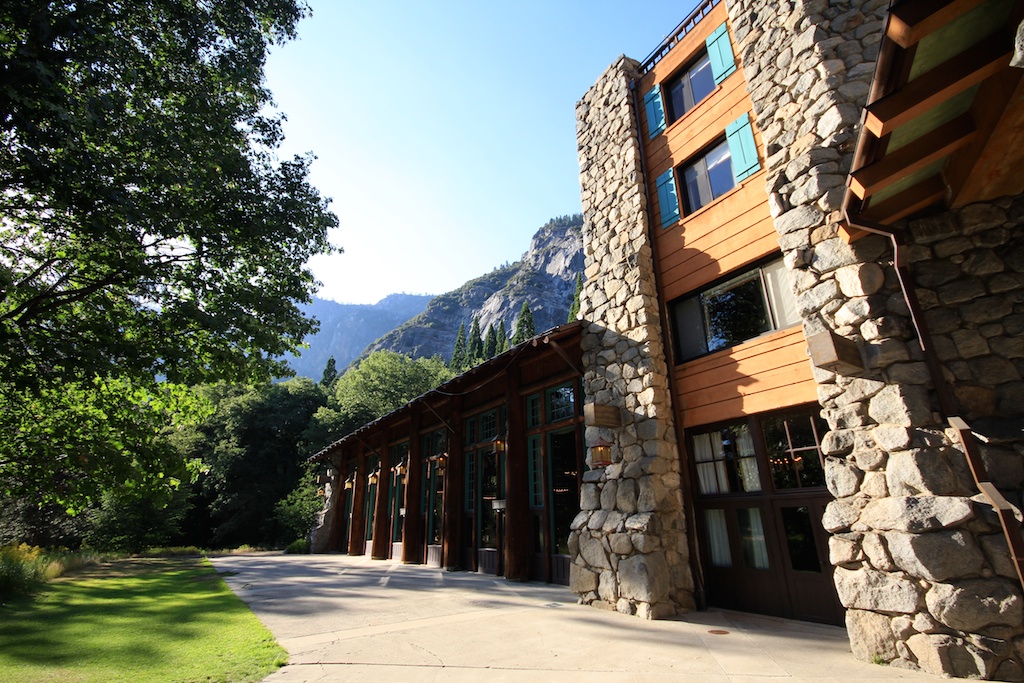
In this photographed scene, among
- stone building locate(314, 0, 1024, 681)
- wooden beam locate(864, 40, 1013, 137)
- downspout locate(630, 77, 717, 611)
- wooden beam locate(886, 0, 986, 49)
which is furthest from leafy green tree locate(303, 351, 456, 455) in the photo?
wooden beam locate(886, 0, 986, 49)

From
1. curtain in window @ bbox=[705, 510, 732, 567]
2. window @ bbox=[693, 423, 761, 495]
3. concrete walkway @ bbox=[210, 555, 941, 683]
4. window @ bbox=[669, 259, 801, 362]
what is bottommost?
concrete walkway @ bbox=[210, 555, 941, 683]

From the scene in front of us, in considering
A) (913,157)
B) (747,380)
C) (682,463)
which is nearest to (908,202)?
(913,157)

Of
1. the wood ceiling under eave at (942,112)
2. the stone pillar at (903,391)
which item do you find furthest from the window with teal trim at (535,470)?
the wood ceiling under eave at (942,112)

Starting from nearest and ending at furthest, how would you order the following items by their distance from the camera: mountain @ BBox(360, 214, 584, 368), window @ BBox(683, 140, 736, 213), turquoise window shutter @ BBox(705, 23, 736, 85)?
window @ BBox(683, 140, 736, 213), turquoise window shutter @ BBox(705, 23, 736, 85), mountain @ BBox(360, 214, 584, 368)

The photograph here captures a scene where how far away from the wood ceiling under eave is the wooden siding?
2108 mm

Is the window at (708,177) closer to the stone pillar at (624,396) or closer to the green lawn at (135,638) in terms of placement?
the stone pillar at (624,396)

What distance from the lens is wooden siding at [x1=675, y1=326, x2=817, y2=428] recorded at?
6367 millimetres

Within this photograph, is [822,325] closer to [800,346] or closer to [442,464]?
[800,346]

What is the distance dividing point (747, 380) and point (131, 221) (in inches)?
355

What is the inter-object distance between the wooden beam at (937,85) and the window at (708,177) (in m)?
3.84

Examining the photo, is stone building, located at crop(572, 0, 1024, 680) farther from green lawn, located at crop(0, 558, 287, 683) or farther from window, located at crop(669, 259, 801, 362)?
green lawn, located at crop(0, 558, 287, 683)

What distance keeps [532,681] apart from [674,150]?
8786 mm

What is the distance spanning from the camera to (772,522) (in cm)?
637

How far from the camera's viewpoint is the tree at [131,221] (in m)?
6.05
